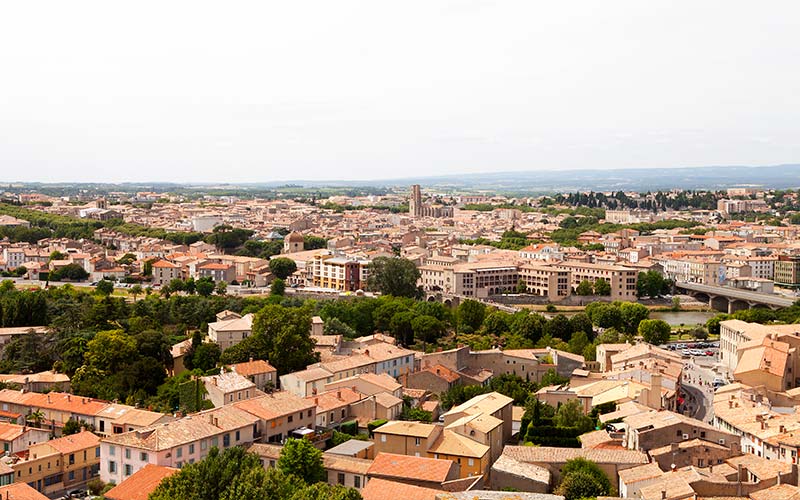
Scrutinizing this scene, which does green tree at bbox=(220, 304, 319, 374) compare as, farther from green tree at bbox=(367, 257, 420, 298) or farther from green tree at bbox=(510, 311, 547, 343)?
green tree at bbox=(367, 257, 420, 298)

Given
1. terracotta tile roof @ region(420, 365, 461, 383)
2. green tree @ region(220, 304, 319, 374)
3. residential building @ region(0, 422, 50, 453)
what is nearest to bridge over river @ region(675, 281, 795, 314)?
terracotta tile roof @ region(420, 365, 461, 383)

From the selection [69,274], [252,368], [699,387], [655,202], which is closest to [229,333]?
[252,368]

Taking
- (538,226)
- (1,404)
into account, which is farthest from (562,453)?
(538,226)

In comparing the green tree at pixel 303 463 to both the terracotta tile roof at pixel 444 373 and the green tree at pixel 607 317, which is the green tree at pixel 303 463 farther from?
the green tree at pixel 607 317

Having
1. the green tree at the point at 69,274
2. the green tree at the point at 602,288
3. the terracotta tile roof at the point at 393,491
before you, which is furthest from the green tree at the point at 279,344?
the green tree at the point at 602,288

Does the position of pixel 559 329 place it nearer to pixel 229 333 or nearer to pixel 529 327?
pixel 529 327

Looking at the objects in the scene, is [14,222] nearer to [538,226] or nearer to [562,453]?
[538,226]
